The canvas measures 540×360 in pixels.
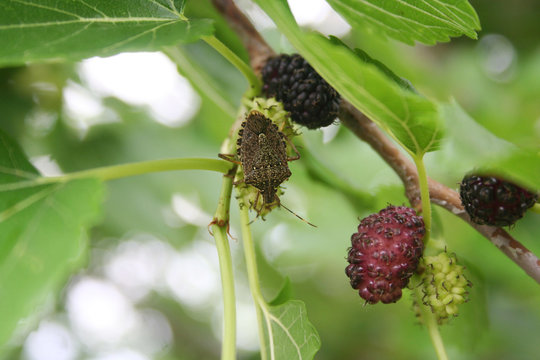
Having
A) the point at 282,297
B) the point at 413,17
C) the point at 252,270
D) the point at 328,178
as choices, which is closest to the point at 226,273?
the point at 252,270

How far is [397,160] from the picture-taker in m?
0.90

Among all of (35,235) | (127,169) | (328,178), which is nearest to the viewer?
(35,235)

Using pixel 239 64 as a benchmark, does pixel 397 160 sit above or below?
below

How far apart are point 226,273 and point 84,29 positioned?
0.37 meters

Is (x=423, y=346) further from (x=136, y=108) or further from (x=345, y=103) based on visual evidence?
(x=136, y=108)

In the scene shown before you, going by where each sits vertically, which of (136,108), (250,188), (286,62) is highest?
(286,62)

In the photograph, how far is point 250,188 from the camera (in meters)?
0.83

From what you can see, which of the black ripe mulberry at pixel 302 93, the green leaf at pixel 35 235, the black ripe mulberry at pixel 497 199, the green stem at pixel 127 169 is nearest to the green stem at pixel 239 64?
the black ripe mulberry at pixel 302 93

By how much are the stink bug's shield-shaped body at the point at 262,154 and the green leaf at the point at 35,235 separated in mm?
259

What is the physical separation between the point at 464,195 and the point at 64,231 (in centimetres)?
57

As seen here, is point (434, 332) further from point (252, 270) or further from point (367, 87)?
point (367, 87)

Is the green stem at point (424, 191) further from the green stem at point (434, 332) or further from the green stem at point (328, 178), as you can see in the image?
the green stem at point (328, 178)

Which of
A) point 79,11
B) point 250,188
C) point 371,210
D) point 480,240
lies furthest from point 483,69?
point 79,11

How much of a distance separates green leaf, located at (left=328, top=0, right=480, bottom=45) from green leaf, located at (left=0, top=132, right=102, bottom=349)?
1.37 feet
